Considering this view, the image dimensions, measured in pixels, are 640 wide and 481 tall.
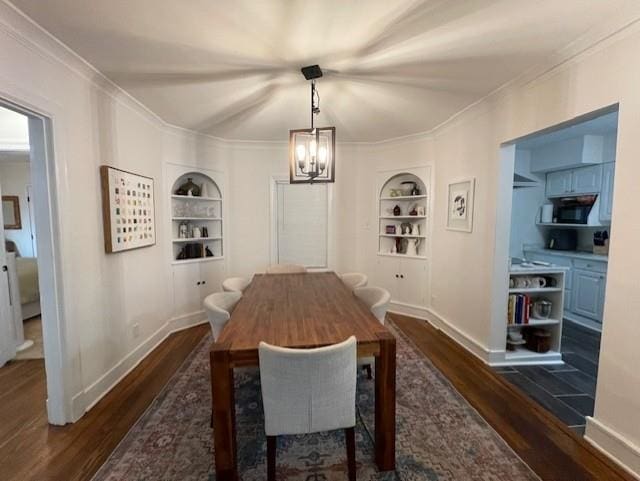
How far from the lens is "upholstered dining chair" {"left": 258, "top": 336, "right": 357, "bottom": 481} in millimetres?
1433

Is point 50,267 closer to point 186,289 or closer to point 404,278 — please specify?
point 186,289

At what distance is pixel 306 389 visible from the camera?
1.47 metres

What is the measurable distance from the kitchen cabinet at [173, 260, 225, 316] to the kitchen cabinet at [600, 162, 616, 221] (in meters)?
5.24

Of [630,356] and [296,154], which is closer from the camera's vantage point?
[630,356]

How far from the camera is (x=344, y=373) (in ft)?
4.95

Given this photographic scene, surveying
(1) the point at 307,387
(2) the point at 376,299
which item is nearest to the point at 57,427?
(1) the point at 307,387

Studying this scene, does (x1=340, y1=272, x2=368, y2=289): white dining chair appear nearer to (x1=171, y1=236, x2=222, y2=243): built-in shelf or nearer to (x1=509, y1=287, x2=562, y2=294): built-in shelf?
(x1=509, y1=287, x2=562, y2=294): built-in shelf

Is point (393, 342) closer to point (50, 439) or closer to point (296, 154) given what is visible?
point (296, 154)

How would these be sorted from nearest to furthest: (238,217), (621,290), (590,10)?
(590,10) → (621,290) → (238,217)

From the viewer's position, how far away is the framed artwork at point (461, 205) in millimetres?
3199

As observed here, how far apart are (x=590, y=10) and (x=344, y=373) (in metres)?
2.32

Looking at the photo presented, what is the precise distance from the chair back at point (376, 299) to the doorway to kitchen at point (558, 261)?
1214mm

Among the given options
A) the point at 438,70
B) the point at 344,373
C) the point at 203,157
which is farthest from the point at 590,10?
the point at 203,157

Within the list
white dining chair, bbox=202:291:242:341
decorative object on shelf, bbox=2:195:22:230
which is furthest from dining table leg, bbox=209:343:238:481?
decorative object on shelf, bbox=2:195:22:230
